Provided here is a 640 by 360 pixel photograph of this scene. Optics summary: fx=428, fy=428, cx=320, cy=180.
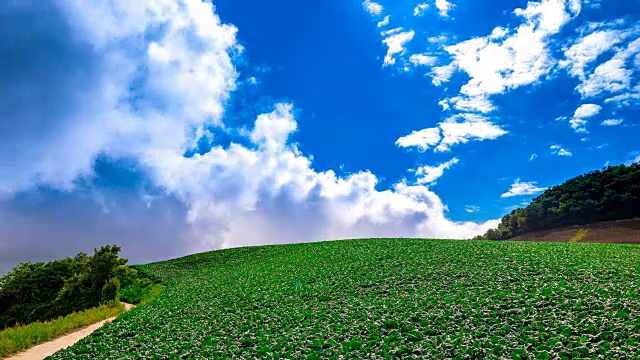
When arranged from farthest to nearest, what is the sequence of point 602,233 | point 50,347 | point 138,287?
point 602,233
point 138,287
point 50,347

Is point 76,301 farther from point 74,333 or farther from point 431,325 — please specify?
point 431,325

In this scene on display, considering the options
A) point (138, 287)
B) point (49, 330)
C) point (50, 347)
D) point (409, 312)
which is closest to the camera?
point (409, 312)

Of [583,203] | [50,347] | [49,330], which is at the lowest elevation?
[50,347]

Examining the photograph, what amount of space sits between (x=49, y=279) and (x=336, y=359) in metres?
26.2

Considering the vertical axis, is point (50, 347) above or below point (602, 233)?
below

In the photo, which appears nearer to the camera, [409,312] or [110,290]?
[409,312]

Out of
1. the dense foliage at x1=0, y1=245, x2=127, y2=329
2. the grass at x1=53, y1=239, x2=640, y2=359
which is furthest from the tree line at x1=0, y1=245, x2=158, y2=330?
the grass at x1=53, y1=239, x2=640, y2=359

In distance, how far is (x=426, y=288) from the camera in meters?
16.9

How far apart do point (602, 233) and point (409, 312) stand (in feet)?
141

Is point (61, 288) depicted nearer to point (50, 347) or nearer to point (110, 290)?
point (110, 290)

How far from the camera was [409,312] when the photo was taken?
44.8 ft

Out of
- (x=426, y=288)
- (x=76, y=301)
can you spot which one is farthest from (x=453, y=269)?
(x=76, y=301)

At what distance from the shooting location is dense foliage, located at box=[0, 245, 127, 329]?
85.1ft

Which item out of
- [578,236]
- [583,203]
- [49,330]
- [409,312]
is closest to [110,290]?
[49,330]
